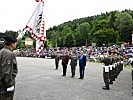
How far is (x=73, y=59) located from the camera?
2095cm

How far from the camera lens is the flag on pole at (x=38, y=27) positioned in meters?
9.36

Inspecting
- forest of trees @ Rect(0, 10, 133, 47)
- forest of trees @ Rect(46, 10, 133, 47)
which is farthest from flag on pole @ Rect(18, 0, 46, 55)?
forest of trees @ Rect(46, 10, 133, 47)

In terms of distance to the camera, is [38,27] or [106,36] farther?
[106,36]

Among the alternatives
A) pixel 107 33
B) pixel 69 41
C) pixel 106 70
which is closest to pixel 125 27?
pixel 107 33

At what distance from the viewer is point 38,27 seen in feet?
31.2

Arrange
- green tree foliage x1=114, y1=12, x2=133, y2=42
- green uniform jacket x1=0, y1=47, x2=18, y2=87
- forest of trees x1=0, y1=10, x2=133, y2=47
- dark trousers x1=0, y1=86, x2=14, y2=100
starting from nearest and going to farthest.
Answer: green uniform jacket x1=0, y1=47, x2=18, y2=87 → dark trousers x1=0, y1=86, x2=14, y2=100 → green tree foliage x1=114, y1=12, x2=133, y2=42 → forest of trees x1=0, y1=10, x2=133, y2=47

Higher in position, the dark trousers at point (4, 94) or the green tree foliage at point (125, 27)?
the green tree foliage at point (125, 27)

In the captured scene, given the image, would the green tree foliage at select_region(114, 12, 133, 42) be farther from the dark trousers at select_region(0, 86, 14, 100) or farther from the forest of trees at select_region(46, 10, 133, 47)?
the dark trousers at select_region(0, 86, 14, 100)

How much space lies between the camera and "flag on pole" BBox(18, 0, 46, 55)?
936 cm

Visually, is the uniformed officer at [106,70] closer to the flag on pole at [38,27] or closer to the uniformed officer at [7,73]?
the flag on pole at [38,27]

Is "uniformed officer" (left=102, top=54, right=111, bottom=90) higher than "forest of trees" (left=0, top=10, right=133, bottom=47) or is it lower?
lower

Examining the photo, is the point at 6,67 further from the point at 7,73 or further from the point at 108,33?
the point at 108,33

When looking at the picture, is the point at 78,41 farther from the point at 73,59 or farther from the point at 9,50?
the point at 9,50

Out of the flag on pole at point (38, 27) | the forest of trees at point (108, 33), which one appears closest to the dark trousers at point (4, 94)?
the flag on pole at point (38, 27)
